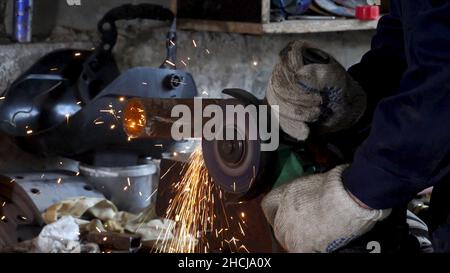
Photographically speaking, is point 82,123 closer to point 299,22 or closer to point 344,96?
point 299,22

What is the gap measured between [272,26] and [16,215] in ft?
4.04

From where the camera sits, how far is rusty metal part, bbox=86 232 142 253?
2.35m

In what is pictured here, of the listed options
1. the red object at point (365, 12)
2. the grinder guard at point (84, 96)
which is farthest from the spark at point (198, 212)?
the red object at point (365, 12)

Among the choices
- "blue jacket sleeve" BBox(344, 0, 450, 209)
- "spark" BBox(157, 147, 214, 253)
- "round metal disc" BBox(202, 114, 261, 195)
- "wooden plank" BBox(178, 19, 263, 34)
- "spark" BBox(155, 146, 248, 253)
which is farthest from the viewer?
"wooden plank" BBox(178, 19, 263, 34)

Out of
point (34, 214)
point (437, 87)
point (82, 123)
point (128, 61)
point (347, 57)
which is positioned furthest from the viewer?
point (347, 57)

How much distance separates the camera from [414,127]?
1353 mm

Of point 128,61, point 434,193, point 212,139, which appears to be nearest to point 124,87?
point 128,61

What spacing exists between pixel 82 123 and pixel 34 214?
1.35 ft

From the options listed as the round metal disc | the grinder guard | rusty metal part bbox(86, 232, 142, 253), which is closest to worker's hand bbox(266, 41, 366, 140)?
the round metal disc

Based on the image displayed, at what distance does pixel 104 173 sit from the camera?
3.04 meters

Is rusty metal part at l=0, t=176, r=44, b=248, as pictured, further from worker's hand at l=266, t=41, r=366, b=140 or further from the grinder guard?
worker's hand at l=266, t=41, r=366, b=140

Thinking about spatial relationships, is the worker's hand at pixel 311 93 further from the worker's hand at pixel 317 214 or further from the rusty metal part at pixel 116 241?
the rusty metal part at pixel 116 241

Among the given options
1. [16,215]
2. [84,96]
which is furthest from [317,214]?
[84,96]

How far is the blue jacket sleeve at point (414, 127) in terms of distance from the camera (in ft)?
4.41
